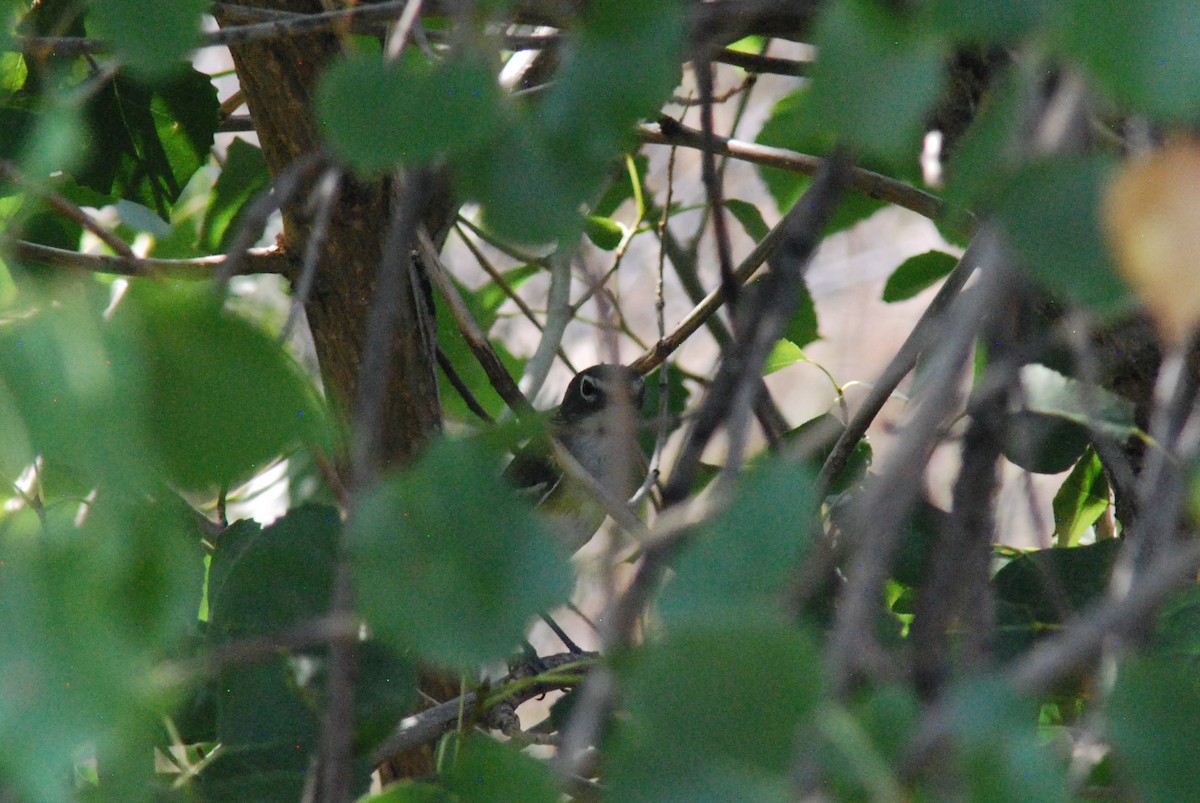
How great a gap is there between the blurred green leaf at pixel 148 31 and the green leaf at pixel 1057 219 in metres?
0.36

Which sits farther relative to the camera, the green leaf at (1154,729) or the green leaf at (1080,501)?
the green leaf at (1080,501)

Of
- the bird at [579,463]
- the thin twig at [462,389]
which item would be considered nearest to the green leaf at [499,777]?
the bird at [579,463]

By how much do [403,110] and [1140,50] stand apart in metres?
0.28

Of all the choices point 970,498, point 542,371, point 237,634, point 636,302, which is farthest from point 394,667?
point 636,302

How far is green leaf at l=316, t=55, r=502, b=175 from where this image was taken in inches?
19.7

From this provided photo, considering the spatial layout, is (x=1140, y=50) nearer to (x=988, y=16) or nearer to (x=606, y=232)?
(x=988, y=16)

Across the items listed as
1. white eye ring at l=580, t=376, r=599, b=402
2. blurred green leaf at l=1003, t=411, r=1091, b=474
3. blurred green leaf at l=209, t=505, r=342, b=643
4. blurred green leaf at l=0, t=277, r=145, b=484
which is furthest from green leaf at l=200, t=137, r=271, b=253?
white eye ring at l=580, t=376, r=599, b=402

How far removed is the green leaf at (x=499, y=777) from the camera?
50 centimetres

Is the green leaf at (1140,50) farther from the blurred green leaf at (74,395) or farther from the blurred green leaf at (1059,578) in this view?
the blurred green leaf at (1059,578)

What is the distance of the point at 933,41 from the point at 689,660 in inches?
10.1

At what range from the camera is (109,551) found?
455 millimetres

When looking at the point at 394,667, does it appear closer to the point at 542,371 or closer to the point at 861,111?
the point at 861,111

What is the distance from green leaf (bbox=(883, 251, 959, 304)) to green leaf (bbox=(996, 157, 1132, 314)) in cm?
129

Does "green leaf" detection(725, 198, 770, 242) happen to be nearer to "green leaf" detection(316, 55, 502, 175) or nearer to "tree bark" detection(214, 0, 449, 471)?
"tree bark" detection(214, 0, 449, 471)
